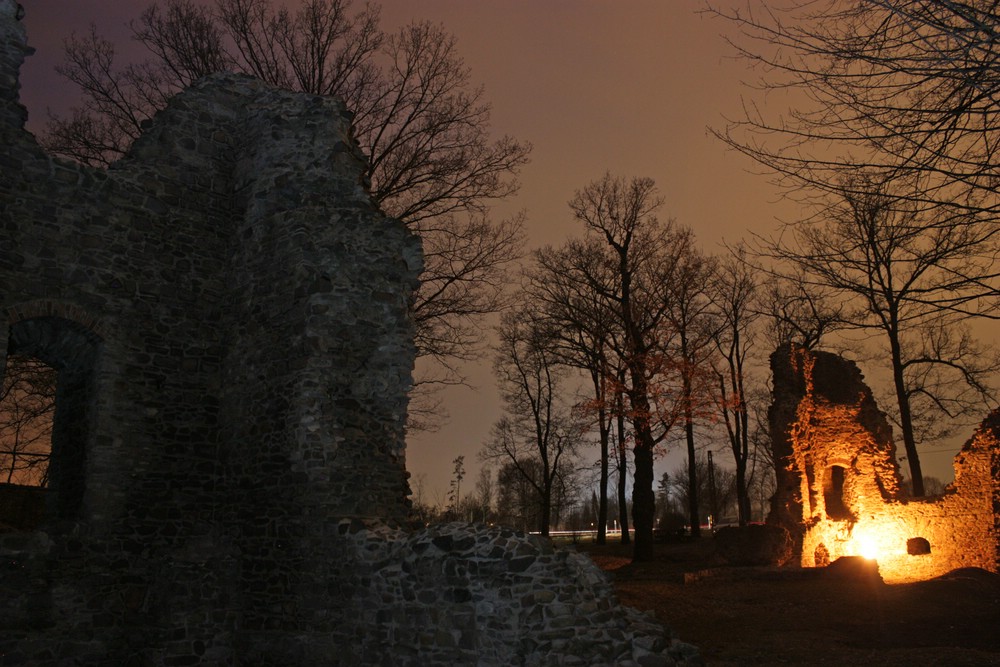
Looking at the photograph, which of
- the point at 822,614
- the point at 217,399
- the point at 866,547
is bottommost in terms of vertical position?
the point at 822,614

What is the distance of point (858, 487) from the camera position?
73.2 ft

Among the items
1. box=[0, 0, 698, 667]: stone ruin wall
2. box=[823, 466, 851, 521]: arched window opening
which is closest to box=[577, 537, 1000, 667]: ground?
box=[0, 0, 698, 667]: stone ruin wall

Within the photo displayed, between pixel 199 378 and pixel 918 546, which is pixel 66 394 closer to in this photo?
pixel 199 378

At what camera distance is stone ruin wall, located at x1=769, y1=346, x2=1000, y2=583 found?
782 inches

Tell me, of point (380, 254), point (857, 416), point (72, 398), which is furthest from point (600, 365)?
point (72, 398)

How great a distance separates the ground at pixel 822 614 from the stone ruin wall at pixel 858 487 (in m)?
2.50

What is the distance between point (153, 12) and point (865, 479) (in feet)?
72.1

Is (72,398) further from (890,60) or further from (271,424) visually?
(890,60)

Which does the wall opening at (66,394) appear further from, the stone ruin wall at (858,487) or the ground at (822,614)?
the stone ruin wall at (858,487)

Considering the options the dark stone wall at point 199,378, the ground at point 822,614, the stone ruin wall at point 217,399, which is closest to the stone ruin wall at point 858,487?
the ground at point 822,614

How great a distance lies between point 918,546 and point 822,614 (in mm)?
8877

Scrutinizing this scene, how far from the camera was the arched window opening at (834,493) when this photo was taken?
2280cm

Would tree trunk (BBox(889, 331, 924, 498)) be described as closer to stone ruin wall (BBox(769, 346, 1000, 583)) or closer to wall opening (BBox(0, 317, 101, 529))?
stone ruin wall (BBox(769, 346, 1000, 583))

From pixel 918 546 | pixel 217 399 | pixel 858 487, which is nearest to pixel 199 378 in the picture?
pixel 217 399
